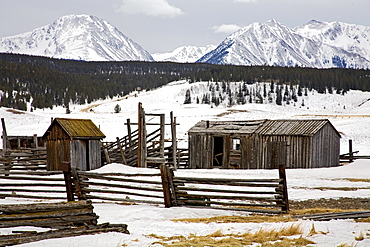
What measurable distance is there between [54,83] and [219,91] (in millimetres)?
53699

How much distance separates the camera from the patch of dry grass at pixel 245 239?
818 centimetres

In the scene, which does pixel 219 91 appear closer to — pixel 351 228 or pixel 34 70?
pixel 34 70

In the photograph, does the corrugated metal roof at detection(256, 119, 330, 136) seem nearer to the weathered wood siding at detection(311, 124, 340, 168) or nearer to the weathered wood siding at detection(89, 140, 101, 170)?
the weathered wood siding at detection(311, 124, 340, 168)

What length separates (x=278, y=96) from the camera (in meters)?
119

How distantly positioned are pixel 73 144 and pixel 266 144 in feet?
38.2

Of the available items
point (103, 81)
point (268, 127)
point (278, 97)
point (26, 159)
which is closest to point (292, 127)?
point (268, 127)

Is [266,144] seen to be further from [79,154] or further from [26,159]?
[26,159]

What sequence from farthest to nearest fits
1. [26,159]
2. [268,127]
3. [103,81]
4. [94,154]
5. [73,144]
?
1. [103,81]
2. [268,127]
3. [26,159]
4. [94,154]
5. [73,144]

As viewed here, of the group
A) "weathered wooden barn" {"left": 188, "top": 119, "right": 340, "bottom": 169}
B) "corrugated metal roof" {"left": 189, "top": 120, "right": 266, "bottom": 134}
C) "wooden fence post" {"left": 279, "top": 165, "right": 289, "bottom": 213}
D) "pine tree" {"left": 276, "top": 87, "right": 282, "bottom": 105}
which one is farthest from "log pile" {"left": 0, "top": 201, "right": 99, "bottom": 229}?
"pine tree" {"left": 276, "top": 87, "right": 282, "bottom": 105}

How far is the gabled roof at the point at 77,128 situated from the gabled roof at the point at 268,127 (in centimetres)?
746

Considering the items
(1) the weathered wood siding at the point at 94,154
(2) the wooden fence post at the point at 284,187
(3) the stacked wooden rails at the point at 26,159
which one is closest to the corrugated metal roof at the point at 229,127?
(1) the weathered wood siding at the point at 94,154

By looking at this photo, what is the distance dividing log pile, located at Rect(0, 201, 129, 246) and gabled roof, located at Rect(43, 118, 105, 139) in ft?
55.2

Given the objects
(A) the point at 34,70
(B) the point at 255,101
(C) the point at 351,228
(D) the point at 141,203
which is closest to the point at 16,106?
(A) the point at 34,70

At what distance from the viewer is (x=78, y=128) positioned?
2642cm
